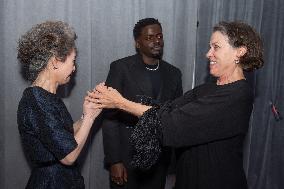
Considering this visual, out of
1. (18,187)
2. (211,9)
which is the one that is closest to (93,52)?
(211,9)

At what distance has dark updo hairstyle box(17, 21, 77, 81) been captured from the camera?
2041 millimetres

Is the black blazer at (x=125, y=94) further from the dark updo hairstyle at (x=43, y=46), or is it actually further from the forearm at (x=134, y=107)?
the dark updo hairstyle at (x=43, y=46)

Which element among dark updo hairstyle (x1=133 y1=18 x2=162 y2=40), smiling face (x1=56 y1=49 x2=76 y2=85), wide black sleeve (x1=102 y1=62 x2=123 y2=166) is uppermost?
dark updo hairstyle (x1=133 y1=18 x2=162 y2=40)

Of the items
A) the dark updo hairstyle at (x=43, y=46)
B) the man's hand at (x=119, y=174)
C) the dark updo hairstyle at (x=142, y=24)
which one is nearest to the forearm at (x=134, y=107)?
the dark updo hairstyle at (x=43, y=46)

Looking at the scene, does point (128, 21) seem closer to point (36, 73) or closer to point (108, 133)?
point (108, 133)

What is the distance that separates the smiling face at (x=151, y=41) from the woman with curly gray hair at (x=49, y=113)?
1012 mm

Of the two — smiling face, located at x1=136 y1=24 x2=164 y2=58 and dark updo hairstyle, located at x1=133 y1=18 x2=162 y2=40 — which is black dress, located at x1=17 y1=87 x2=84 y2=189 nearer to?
smiling face, located at x1=136 y1=24 x2=164 y2=58

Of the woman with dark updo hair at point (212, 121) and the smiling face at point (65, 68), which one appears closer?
the woman with dark updo hair at point (212, 121)

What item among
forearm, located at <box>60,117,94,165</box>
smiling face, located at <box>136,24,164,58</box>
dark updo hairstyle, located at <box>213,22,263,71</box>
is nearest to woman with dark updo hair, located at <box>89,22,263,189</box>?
dark updo hairstyle, located at <box>213,22,263,71</box>

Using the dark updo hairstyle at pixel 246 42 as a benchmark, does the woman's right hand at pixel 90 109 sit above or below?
below

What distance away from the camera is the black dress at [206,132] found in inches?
77.9

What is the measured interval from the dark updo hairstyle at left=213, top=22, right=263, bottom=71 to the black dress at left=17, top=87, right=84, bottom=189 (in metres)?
1.09

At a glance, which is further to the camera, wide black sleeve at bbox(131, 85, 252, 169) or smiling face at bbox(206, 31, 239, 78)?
smiling face at bbox(206, 31, 239, 78)

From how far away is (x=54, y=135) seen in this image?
6.38ft
